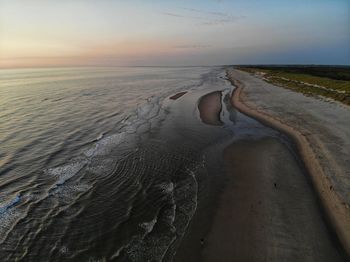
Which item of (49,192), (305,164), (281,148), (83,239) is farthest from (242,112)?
(83,239)

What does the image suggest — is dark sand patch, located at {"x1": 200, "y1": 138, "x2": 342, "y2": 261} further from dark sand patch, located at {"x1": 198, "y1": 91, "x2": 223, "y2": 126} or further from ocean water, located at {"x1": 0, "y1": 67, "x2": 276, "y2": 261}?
dark sand patch, located at {"x1": 198, "y1": 91, "x2": 223, "y2": 126}

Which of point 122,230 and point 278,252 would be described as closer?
point 278,252

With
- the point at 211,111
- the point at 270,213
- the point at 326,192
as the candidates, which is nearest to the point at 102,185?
the point at 270,213

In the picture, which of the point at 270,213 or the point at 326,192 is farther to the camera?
the point at 326,192

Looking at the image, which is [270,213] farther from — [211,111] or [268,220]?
[211,111]

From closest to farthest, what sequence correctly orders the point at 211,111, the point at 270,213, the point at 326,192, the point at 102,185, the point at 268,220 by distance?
1. the point at 268,220
2. the point at 270,213
3. the point at 326,192
4. the point at 102,185
5. the point at 211,111

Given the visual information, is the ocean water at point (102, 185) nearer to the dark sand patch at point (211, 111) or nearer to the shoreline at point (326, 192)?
the dark sand patch at point (211, 111)

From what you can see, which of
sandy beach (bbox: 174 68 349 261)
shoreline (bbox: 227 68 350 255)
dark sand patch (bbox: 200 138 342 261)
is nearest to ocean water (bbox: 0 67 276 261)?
sandy beach (bbox: 174 68 349 261)

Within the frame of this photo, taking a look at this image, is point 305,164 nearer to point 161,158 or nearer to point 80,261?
point 161,158
